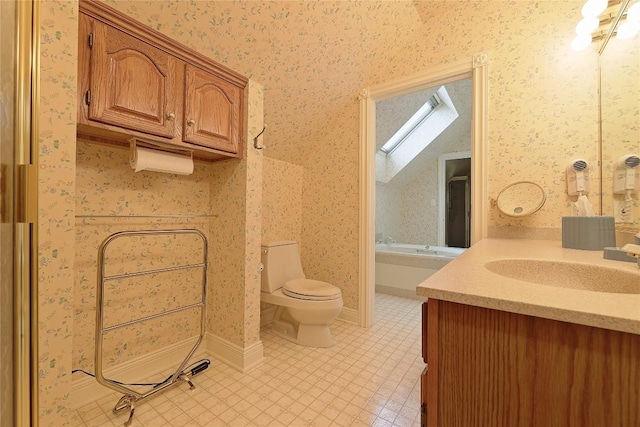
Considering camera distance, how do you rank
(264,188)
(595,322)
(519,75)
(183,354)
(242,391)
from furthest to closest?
(264,188) < (183,354) < (519,75) < (242,391) < (595,322)

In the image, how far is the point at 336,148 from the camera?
2.54m

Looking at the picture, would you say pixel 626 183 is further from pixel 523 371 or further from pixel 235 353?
pixel 235 353

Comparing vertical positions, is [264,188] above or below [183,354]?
above

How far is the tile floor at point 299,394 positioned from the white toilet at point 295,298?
0.38ft

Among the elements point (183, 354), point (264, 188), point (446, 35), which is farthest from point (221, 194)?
point (446, 35)

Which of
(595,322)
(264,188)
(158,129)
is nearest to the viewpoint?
(595,322)

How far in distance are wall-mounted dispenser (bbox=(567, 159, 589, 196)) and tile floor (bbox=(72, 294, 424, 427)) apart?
55.6 inches

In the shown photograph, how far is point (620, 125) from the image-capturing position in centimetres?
140

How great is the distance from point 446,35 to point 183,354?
9.70ft

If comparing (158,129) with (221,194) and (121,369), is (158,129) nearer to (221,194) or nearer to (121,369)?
(221,194)

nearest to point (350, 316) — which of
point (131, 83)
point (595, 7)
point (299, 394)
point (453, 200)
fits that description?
point (299, 394)

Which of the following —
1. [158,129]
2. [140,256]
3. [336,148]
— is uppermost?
[336,148]

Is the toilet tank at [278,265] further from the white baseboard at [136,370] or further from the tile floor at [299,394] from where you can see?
the white baseboard at [136,370]

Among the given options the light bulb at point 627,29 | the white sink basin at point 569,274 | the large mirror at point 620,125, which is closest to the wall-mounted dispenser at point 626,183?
the large mirror at point 620,125
